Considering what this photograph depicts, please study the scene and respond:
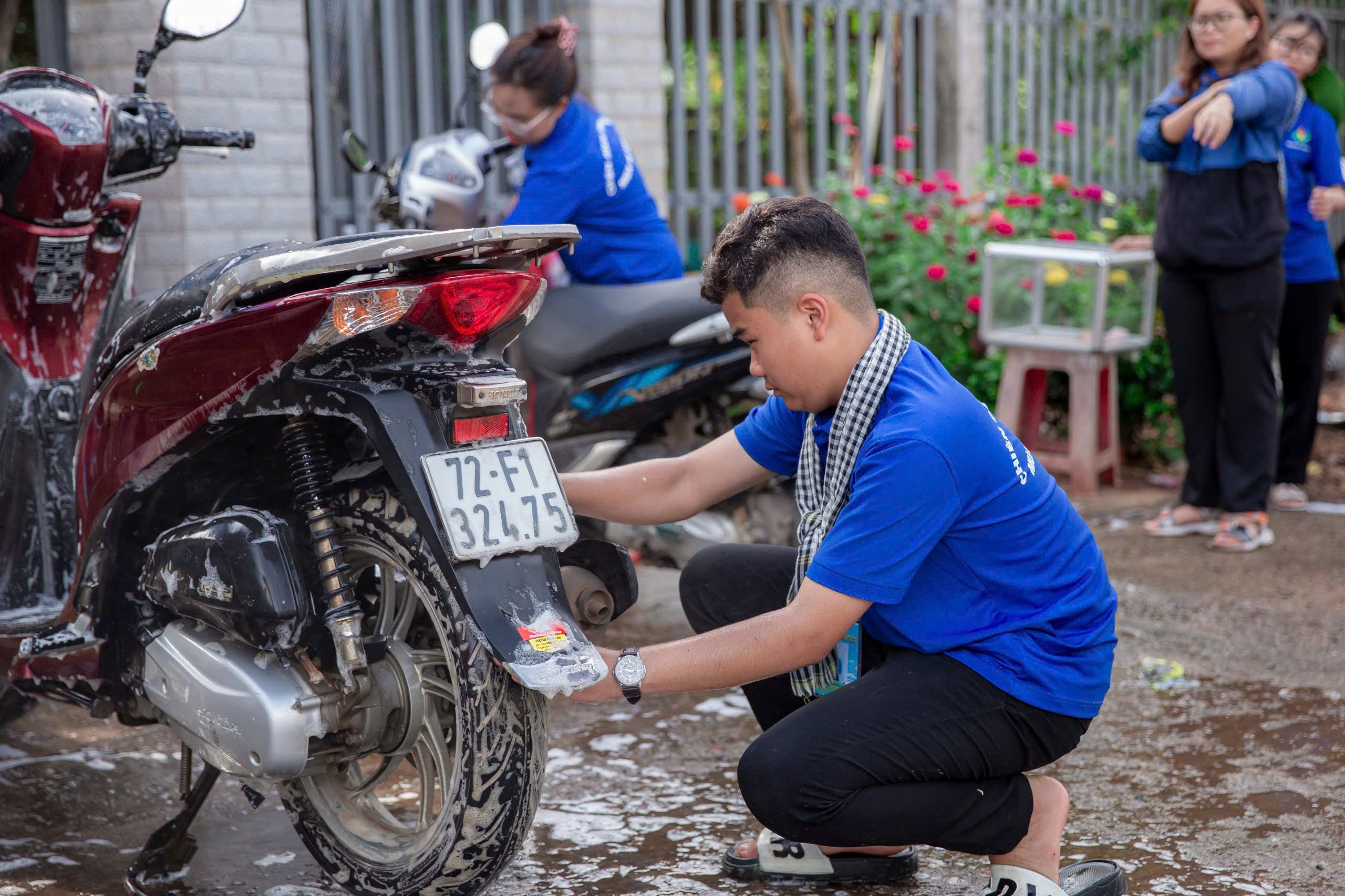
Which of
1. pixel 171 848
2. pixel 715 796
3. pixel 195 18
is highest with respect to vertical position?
pixel 195 18

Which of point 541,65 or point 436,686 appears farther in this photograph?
point 541,65

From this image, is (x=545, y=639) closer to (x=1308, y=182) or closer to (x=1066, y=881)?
(x=1066, y=881)

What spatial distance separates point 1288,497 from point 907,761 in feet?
13.7

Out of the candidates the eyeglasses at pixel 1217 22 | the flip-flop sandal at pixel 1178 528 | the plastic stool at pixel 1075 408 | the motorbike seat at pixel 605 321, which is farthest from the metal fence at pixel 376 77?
the flip-flop sandal at pixel 1178 528

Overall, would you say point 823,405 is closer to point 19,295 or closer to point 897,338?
point 897,338

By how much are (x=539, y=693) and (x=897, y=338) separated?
0.79 m

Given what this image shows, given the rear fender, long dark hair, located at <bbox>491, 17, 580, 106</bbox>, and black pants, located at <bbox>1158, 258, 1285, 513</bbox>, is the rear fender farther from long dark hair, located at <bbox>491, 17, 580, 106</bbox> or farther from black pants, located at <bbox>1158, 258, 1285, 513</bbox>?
black pants, located at <bbox>1158, 258, 1285, 513</bbox>

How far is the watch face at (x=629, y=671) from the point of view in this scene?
6.80 feet

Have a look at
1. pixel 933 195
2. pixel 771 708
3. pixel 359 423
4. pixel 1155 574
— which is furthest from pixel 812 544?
pixel 933 195

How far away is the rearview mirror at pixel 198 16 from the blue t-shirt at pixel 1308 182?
12.7 feet

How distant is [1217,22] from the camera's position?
189 inches

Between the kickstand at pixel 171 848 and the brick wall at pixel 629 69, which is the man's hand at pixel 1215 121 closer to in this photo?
the brick wall at pixel 629 69

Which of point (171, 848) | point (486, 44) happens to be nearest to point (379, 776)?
point (171, 848)

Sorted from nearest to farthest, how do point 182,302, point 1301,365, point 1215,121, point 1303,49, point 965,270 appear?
1. point 182,302
2. point 1215,121
3. point 1303,49
4. point 1301,365
5. point 965,270
